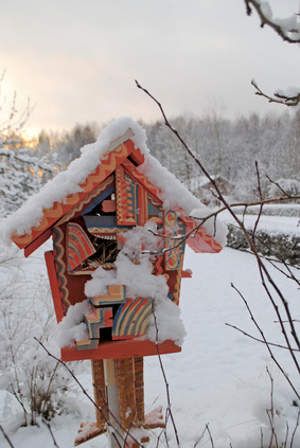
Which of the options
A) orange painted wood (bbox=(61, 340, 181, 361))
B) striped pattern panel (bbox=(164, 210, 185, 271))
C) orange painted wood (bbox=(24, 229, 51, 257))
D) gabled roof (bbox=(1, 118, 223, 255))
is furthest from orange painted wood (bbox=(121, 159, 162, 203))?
orange painted wood (bbox=(61, 340, 181, 361))

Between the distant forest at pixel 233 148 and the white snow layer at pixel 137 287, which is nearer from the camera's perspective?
the white snow layer at pixel 137 287

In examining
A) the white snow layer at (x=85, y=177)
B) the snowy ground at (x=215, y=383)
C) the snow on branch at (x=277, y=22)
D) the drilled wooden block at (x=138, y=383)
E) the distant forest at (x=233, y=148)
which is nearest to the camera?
the snow on branch at (x=277, y=22)

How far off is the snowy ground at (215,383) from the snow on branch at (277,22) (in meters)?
2.39

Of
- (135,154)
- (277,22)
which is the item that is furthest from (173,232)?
(277,22)

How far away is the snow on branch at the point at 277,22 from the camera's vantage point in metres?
0.55

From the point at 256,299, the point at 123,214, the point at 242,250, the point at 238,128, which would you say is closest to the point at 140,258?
the point at 123,214

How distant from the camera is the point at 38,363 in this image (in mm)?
2719

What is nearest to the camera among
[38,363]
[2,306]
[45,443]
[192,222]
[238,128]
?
[192,222]

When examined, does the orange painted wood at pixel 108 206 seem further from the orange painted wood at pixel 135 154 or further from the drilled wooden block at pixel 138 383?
the drilled wooden block at pixel 138 383

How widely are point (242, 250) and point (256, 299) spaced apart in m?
4.79

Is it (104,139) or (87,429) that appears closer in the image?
(104,139)

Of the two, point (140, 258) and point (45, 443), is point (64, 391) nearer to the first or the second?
point (45, 443)

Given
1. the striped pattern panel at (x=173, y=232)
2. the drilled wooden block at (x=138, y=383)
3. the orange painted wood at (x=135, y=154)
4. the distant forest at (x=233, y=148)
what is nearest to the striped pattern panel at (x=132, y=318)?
the striped pattern panel at (x=173, y=232)

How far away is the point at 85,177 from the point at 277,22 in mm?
1096
